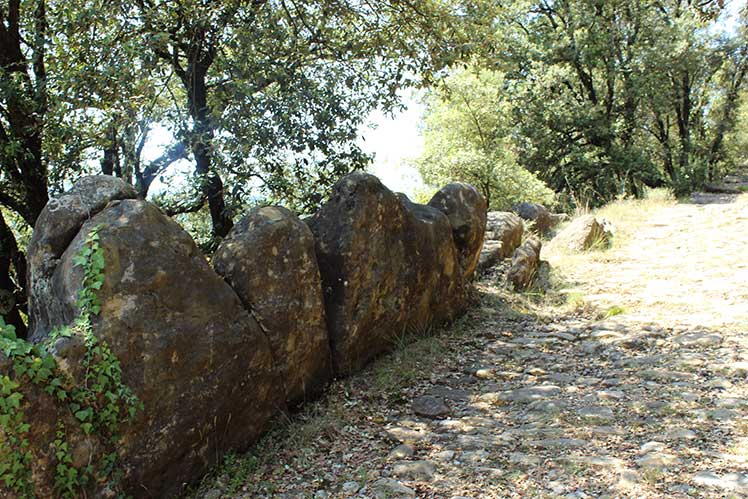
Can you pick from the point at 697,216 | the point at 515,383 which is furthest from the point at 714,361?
the point at 697,216

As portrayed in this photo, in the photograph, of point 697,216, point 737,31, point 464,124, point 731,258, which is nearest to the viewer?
point 731,258

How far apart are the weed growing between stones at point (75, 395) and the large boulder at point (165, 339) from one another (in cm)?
5

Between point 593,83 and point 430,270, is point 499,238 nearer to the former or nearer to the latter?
point 430,270

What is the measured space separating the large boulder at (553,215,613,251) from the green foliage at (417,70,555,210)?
2996mm

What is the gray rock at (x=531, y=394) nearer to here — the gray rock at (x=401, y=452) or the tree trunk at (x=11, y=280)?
the gray rock at (x=401, y=452)

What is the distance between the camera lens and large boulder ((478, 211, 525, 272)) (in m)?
8.95

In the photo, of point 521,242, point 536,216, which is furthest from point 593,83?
point 521,242

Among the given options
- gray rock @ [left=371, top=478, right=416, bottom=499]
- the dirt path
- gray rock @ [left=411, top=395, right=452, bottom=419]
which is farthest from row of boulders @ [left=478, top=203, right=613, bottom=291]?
gray rock @ [left=371, top=478, right=416, bottom=499]

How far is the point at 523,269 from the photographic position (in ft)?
27.6

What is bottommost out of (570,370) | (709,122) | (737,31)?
(570,370)

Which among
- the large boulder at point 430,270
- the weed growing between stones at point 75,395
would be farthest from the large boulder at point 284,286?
the large boulder at point 430,270

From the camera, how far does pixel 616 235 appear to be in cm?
1138

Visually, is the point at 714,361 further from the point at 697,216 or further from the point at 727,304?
the point at 697,216

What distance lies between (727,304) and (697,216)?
695 cm
